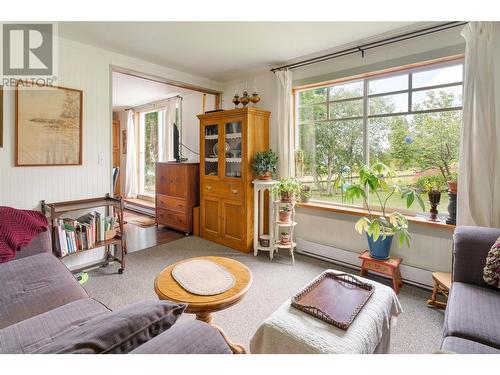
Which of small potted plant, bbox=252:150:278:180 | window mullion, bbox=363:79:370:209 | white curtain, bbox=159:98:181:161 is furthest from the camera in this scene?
white curtain, bbox=159:98:181:161

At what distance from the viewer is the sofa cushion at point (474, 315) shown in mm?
1235

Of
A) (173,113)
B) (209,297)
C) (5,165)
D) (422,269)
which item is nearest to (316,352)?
(209,297)

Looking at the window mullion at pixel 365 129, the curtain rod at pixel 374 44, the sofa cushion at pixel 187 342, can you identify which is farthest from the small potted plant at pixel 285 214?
the sofa cushion at pixel 187 342

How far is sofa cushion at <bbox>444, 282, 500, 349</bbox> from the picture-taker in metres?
1.24

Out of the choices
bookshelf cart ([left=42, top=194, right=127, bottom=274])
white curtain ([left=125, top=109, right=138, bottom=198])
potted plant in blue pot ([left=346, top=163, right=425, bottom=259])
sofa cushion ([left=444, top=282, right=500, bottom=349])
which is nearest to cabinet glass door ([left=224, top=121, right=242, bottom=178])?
bookshelf cart ([left=42, top=194, right=127, bottom=274])

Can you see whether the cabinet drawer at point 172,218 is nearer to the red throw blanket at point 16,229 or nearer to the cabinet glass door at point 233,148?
the cabinet glass door at point 233,148

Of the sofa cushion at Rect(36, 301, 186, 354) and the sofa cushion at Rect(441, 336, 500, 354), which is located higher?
the sofa cushion at Rect(36, 301, 186, 354)

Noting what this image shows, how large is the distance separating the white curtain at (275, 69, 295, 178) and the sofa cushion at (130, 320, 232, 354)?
9.11 feet

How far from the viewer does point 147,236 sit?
4199 millimetres

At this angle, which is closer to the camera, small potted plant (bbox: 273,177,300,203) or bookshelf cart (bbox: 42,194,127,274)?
bookshelf cart (bbox: 42,194,127,274)

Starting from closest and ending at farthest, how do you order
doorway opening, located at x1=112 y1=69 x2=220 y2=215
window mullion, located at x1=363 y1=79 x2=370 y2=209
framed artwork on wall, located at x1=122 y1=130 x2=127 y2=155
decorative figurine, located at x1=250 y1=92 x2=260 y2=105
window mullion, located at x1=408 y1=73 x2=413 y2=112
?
window mullion, located at x1=408 y1=73 x2=413 y2=112 < window mullion, located at x1=363 y1=79 x2=370 y2=209 < decorative figurine, located at x1=250 y1=92 x2=260 y2=105 < doorway opening, located at x1=112 y1=69 x2=220 y2=215 < framed artwork on wall, located at x1=122 y1=130 x2=127 y2=155

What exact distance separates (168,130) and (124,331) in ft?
16.9

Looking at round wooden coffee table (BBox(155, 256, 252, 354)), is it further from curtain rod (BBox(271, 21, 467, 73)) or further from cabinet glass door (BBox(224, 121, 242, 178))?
curtain rod (BBox(271, 21, 467, 73))

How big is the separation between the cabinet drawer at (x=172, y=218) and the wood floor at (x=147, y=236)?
4.5 inches
